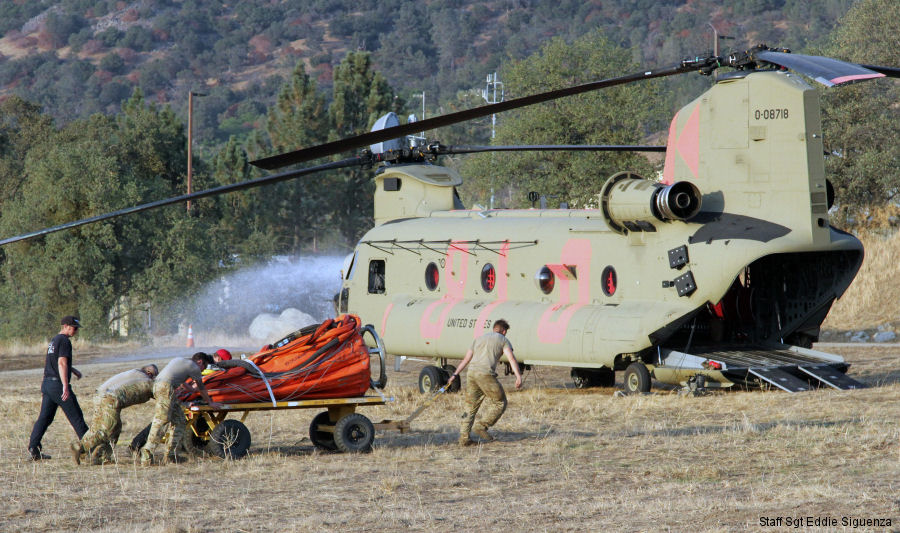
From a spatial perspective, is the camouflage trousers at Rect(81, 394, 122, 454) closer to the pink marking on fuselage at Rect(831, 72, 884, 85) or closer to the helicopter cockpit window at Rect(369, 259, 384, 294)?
the pink marking on fuselage at Rect(831, 72, 884, 85)

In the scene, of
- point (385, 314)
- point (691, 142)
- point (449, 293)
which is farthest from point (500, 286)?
point (691, 142)

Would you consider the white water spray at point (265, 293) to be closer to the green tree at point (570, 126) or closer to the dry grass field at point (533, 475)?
the green tree at point (570, 126)

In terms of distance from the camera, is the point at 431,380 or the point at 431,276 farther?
the point at 431,276

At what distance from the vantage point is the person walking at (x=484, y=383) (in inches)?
514

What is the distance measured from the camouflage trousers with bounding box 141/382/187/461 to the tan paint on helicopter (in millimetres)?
7450

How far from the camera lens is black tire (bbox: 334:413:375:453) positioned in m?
12.6

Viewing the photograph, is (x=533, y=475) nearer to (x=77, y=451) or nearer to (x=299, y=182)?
(x=77, y=451)

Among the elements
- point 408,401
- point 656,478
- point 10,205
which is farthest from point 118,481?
point 10,205

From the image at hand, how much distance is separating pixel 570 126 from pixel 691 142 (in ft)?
84.8

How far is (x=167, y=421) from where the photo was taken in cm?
1173

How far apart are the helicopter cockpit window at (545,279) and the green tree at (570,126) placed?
891 inches

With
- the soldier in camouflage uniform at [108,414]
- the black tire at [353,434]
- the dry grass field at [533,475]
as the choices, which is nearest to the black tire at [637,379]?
the dry grass field at [533,475]

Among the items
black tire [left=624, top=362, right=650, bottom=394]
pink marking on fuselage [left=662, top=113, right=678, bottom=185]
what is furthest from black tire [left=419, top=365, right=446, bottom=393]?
pink marking on fuselage [left=662, top=113, right=678, bottom=185]

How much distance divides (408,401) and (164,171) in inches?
1152
